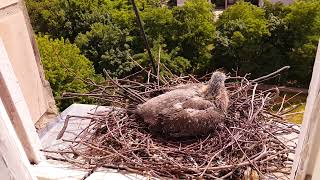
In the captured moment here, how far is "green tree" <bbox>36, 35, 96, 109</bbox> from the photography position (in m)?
7.99

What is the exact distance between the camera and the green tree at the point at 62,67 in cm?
799

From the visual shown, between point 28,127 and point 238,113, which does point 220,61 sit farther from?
point 28,127

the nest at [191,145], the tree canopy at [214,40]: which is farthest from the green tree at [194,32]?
the nest at [191,145]

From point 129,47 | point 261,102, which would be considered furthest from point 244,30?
point 261,102

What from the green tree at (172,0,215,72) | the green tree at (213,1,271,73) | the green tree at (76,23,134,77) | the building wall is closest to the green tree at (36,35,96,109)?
the green tree at (76,23,134,77)

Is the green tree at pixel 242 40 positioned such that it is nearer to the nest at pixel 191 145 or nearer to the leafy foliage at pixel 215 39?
the leafy foliage at pixel 215 39

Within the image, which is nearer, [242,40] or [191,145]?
[191,145]

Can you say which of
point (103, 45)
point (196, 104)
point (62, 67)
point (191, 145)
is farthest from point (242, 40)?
point (191, 145)

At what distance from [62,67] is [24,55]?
22.9 feet

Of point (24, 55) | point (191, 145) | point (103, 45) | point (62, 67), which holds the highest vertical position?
point (24, 55)

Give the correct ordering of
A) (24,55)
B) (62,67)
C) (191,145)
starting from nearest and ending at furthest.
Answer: (191,145), (24,55), (62,67)

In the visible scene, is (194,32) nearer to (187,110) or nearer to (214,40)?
(214,40)

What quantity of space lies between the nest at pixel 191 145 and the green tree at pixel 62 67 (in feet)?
17.8

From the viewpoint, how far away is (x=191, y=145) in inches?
61.4
